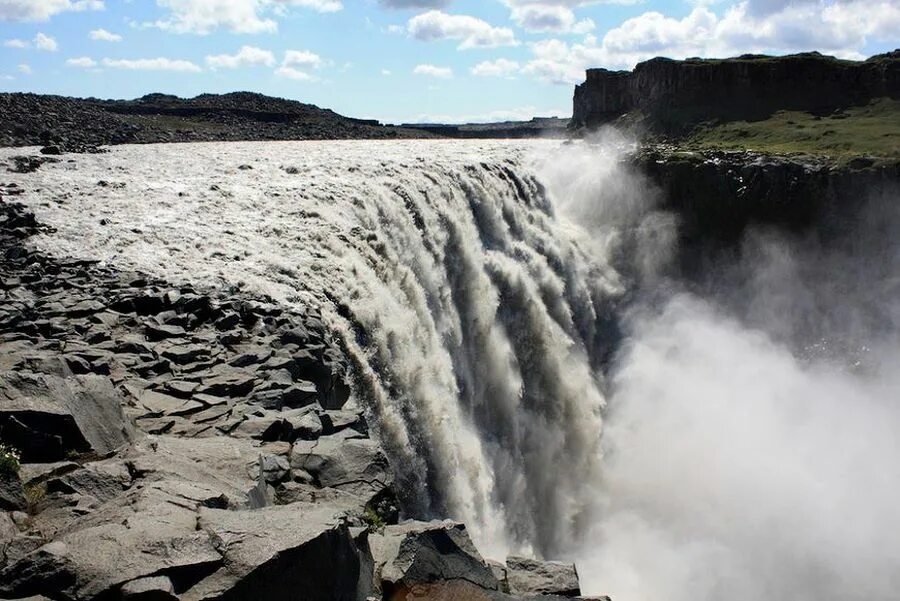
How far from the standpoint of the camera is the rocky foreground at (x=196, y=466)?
22.1 ft

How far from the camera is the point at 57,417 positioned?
9.25 m

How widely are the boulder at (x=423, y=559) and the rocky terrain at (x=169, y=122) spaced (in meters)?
30.8

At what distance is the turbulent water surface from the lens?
18391mm

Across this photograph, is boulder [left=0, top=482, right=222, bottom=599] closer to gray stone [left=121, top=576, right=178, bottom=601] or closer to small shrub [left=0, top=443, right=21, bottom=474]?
gray stone [left=121, top=576, right=178, bottom=601]

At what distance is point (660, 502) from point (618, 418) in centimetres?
527

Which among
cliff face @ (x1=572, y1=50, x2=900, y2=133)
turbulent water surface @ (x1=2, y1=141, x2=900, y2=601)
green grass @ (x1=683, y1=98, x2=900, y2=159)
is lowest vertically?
turbulent water surface @ (x1=2, y1=141, x2=900, y2=601)

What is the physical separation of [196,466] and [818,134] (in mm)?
47132

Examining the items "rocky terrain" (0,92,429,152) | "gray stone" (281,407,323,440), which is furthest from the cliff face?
"gray stone" (281,407,323,440)

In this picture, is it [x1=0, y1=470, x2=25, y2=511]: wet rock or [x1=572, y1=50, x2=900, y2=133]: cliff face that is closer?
[x1=0, y1=470, x2=25, y2=511]: wet rock

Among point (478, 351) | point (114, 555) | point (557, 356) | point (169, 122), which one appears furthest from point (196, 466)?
point (169, 122)

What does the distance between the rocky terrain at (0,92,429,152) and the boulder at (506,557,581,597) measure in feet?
102

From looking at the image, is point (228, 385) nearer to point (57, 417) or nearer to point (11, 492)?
point (57, 417)

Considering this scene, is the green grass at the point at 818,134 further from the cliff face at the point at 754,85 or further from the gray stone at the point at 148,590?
the gray stone at the point at 148,590

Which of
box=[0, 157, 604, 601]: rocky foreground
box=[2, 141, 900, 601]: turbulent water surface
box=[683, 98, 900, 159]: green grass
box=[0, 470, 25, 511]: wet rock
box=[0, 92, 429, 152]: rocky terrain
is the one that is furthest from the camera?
box=[683, 98, 900, 159]: green grass
